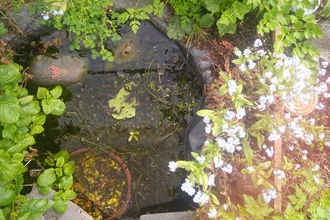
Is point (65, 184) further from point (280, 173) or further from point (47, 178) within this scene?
point (280, 173)

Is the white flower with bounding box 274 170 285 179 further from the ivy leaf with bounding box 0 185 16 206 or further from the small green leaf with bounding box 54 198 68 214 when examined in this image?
the ivy leaf with bounding box 0 185 16 206

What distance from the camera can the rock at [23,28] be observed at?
2.88m

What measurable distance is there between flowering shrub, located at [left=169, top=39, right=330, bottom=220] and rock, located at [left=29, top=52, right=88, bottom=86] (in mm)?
1403

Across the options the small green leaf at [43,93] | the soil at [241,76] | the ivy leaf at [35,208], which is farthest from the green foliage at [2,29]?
the soil at [241,76]

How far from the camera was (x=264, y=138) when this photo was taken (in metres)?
2.40

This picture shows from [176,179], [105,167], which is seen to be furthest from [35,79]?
[176,179]

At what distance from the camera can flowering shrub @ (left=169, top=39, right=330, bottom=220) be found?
210 cm

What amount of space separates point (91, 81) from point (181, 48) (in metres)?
0.98

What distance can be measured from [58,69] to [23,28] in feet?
1.57

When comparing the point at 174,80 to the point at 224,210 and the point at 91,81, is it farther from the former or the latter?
the point at 224,210

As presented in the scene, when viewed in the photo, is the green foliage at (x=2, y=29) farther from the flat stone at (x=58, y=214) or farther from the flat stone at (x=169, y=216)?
the flat stone at (x=169, y=216)

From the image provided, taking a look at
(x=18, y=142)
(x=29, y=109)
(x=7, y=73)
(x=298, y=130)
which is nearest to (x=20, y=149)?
(x=18, y=142)

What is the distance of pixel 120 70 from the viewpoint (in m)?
3.30

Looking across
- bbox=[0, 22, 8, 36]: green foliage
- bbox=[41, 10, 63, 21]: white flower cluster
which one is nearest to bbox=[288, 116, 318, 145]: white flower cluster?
bbox=[41, 10, 63, 21]: white flower cluster
